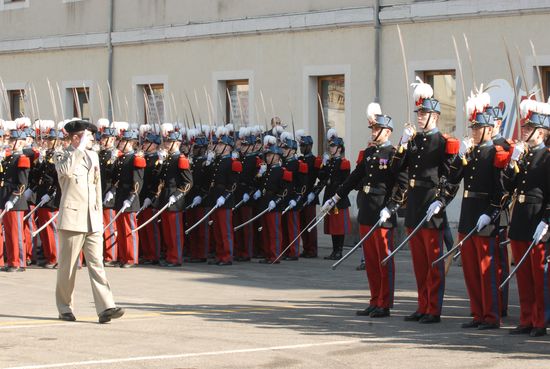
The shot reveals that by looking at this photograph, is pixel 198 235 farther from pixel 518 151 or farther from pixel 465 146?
pixel 518 151

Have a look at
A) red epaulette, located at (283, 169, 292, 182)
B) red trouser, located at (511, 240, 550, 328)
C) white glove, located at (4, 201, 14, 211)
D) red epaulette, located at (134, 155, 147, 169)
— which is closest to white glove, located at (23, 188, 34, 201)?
white glove, located at (4, 201, 14, 211)

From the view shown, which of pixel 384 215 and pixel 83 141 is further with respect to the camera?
pixel 384 215

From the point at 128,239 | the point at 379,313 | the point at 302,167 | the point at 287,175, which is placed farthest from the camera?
the point at 302,167

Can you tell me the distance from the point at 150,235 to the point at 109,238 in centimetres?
65

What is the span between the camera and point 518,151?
11.4 m

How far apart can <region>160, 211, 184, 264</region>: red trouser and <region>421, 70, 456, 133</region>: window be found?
5594 millimetres

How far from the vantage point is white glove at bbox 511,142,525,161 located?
11414mm

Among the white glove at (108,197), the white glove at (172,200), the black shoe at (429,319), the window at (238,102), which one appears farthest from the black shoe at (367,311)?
the window at (238,102)

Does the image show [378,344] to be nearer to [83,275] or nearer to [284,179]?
[83,275]

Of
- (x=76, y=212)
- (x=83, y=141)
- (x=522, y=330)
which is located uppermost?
(x=83, y=141)

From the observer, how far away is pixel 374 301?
12703 mm

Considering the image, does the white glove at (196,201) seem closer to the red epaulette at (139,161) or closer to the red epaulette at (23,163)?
the red epaulette at (139,161)

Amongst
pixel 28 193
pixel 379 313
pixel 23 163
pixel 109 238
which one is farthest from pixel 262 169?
pixel 379 313

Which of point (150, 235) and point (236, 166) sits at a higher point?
point (236, 166)
